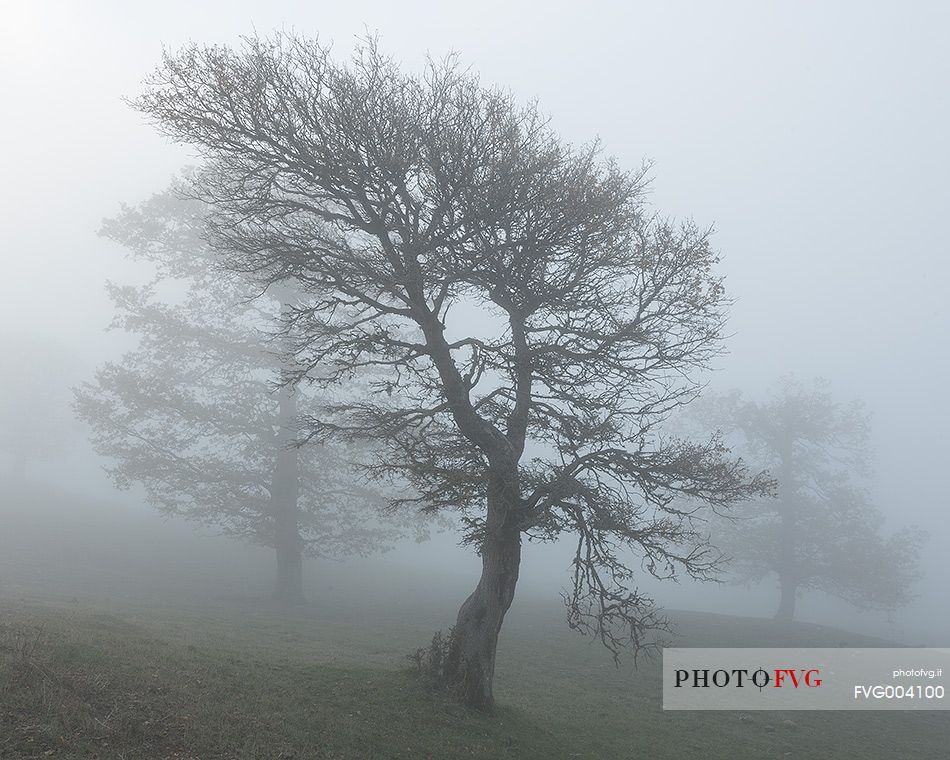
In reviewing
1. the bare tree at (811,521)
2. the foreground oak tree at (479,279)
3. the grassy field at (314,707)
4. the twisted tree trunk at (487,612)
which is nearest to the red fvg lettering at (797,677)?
the grassy field at (314,707)

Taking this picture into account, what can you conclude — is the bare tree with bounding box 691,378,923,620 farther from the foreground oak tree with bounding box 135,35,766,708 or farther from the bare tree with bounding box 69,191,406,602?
the foreground oak tree with bounding box 135,35,766,708

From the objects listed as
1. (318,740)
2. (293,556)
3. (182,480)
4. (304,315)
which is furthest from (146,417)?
(318,740)

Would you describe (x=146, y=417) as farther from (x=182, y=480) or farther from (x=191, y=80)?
(x=191, y=80)

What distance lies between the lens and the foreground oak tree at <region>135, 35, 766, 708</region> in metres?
11.7

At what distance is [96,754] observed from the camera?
23.1ft

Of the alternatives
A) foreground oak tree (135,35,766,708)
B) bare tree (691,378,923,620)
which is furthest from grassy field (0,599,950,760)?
bare tree (691,378,923,620)

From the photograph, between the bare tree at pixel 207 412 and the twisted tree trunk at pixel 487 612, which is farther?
the bare tree at pixel 207 412

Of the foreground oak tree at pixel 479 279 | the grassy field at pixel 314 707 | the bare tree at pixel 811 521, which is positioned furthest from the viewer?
the bare tree at pixel 811 521

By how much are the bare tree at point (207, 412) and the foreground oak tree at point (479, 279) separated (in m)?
14.8

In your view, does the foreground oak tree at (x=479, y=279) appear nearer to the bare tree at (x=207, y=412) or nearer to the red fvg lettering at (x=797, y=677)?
the red fvg lettering at (x=797, y=677)

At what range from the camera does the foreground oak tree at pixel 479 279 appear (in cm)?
1173

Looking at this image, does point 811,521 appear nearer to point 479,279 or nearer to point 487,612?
point 487,612

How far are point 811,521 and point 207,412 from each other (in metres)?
34.2

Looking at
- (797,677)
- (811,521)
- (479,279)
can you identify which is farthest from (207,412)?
(811,521)
